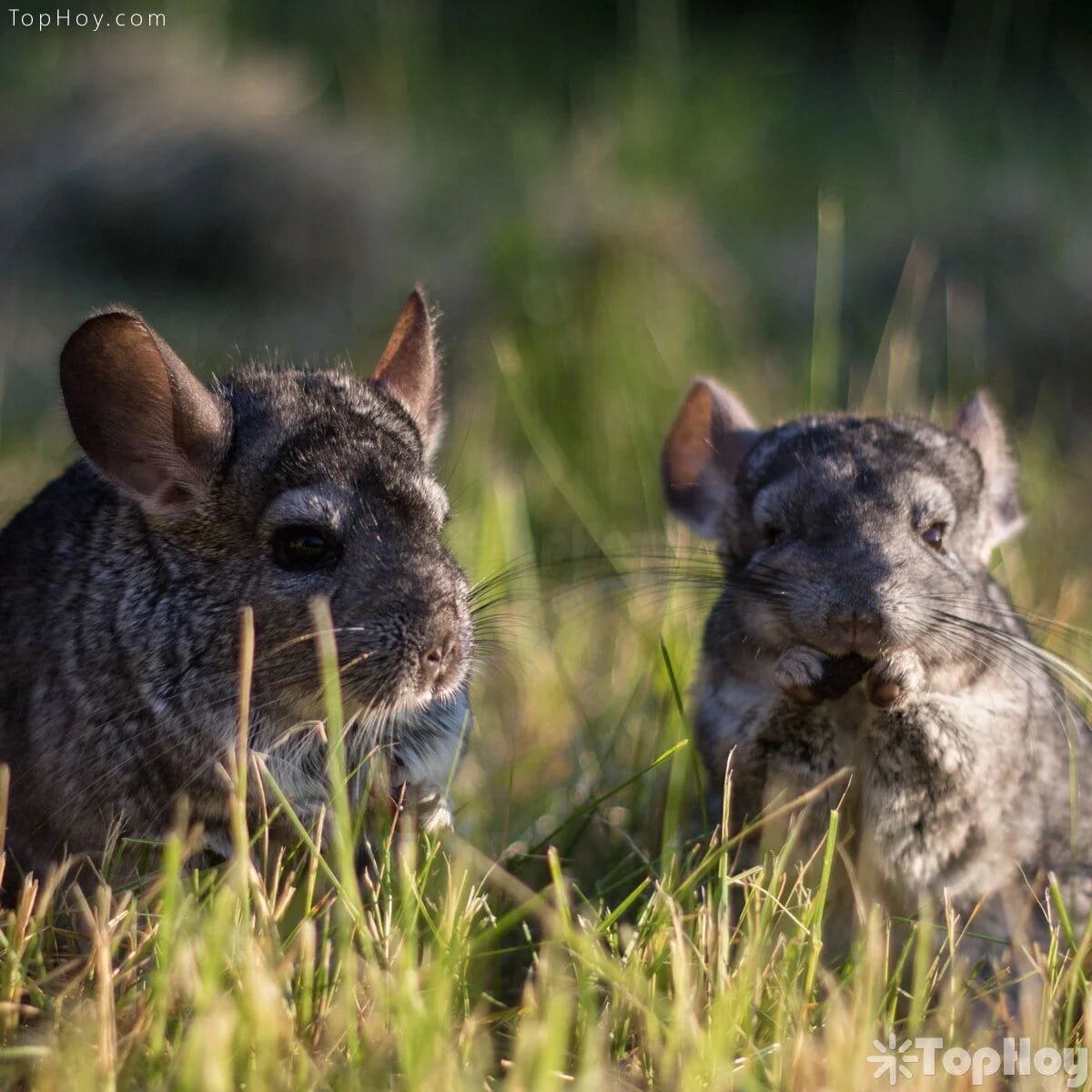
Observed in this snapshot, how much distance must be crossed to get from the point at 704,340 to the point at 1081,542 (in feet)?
8.46

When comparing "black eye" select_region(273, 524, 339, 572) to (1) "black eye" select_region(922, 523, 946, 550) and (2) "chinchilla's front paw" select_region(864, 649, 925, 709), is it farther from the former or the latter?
(1) "black eye" select_region(922, 523, 946, 550)

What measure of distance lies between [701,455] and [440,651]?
171cm

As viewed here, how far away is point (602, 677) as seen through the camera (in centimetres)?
591

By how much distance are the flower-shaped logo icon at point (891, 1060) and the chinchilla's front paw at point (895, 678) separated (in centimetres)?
104

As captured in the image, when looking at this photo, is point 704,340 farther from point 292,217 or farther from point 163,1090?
point 163,1090

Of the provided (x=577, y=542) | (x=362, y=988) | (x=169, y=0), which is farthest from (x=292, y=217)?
(x=362, y=988)

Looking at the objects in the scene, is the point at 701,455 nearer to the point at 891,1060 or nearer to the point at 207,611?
the point at 207,611

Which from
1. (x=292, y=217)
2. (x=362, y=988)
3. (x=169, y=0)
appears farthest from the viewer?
(x=169, y=0)

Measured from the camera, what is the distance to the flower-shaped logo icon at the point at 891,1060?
3.03m

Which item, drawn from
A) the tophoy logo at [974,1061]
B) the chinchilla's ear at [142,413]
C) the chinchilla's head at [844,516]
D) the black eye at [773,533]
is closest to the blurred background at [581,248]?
the chinchilla's head at [844,516]

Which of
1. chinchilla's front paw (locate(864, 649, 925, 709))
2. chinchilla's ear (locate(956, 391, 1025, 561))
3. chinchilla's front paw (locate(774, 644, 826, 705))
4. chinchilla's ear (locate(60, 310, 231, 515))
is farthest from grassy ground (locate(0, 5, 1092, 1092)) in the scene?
chinchilla's ear (locate(60, 310, 231, 515))

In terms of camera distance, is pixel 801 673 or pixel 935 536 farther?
pixel 935 536

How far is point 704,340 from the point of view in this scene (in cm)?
880

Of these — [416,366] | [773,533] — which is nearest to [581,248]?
[416,366]
